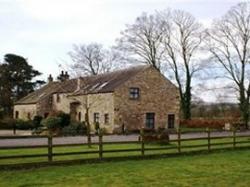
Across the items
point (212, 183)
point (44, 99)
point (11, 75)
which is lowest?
point (212, 183)

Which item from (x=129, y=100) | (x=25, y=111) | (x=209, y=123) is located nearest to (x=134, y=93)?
(x=129, y=100)

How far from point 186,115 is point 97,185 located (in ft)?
167

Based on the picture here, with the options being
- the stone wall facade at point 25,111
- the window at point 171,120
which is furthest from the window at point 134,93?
the stone wall facade at point 25,111

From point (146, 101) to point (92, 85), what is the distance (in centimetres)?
698

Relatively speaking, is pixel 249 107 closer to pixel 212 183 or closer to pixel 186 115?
pixel 186 115

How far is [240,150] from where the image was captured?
24.3m

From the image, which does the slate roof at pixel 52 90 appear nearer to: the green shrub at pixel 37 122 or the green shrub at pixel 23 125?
the green shrub at pixel 37 122

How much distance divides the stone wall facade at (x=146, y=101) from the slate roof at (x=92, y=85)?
0.83m

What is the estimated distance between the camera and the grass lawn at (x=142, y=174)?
12727mm

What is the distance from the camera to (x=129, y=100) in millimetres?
44438

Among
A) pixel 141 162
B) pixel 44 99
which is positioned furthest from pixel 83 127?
pixel 141 162

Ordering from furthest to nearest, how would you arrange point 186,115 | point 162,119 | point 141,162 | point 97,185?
point 186,115 → point 162,119 → point 141,162 → point 97,185

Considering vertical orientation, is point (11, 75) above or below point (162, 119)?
above

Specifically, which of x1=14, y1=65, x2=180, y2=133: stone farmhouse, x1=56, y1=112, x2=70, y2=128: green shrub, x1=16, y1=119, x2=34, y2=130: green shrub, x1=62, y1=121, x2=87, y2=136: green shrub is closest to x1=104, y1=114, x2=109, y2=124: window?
x1=14, y1=65, x2=180, y2=133: stone farmhouse
